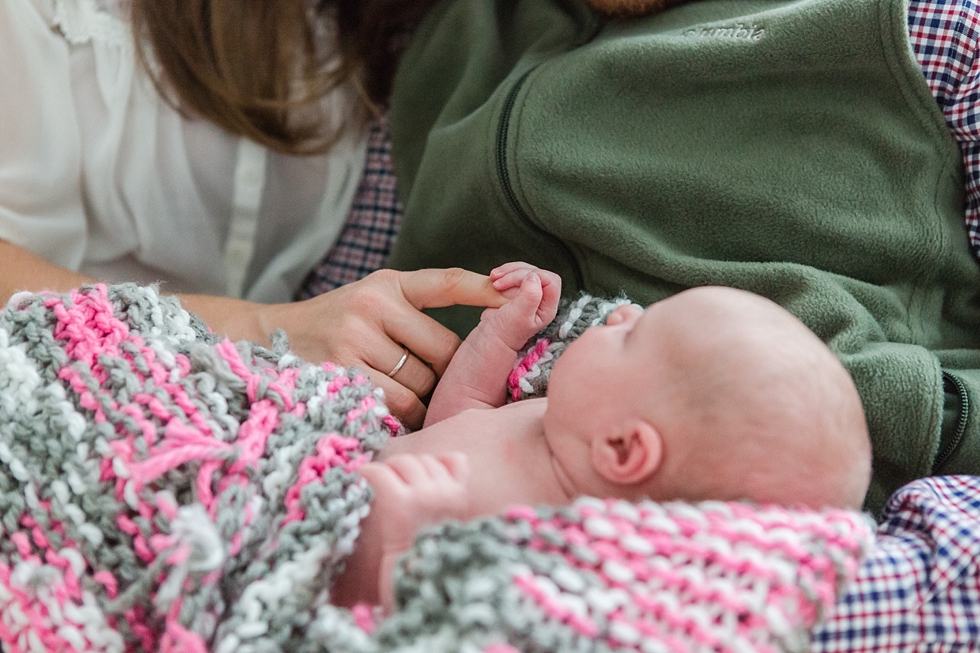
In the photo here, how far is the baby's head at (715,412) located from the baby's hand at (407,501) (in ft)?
0.34

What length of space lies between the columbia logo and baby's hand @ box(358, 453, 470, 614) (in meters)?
0.58

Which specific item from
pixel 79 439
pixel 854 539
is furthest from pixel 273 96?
pixel 854 539

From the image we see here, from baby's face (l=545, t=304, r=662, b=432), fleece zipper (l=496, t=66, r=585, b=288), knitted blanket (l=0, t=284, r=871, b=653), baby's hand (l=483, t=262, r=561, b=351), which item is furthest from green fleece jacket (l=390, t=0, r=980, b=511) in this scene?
knitted blanket (l=0, t=284, r=871, b=653)

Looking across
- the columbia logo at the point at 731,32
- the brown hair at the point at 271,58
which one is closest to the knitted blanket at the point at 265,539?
the brown hair at the point at 271,58

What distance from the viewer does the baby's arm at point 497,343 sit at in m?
0.77

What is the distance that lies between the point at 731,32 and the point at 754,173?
6.6 inches

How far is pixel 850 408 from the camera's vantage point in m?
0.58

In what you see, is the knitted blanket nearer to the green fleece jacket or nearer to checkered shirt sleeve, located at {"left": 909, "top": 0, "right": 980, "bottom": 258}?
the green fleece jacket

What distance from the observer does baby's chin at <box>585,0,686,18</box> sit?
93cm

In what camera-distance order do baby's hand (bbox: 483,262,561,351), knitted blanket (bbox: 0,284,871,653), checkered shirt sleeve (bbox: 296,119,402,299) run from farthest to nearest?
checkered shirt sleeve (bbox: 296,119,402,299)
baby's hand (bbox: 483,262,561,351)
knitted blanket (bbox: 0,284,871,653)

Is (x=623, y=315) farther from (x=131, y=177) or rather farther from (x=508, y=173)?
(x=131, y=177)

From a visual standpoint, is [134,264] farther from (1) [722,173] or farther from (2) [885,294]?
(2) [885,294]

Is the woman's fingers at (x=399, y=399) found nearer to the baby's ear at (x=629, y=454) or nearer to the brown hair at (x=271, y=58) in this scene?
the baby's ear at (x=629, y=454)

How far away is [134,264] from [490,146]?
2.03ft
